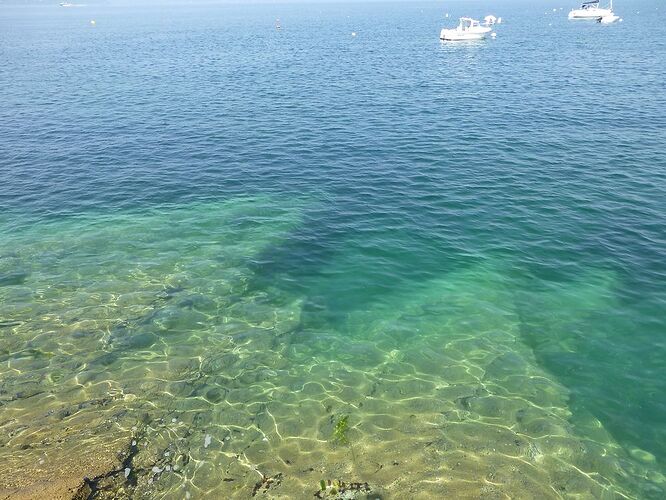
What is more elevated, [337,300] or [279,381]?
[279,381]

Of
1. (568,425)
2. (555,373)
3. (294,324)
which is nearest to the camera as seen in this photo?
(568,425)

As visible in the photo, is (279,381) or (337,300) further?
(337,300)

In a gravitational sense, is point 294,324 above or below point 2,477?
below

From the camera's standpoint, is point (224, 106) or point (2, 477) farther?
point (224, 106)

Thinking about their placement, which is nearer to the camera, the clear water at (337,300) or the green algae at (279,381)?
the green algae at (279,381)

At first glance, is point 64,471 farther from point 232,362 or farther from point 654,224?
point 654,224

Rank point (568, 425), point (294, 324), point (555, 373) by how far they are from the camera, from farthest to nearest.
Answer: point (294, 324), point (555, 373), point (568, 425)

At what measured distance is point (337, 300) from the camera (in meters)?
24.9

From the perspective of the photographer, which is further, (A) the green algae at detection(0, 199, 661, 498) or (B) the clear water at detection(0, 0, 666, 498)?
(B) the clear water at detection(0, 0, 666, 498)

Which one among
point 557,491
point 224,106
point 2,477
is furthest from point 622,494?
point 224,106

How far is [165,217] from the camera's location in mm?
33781

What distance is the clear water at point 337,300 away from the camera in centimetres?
1552

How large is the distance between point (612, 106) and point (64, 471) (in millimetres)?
63382

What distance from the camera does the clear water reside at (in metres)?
15.5
